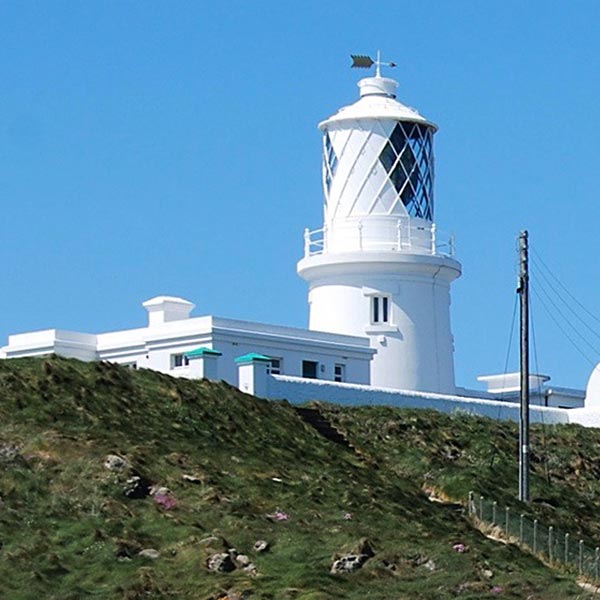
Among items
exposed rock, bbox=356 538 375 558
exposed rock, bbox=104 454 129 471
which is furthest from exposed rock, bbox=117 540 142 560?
exposed rock, bbox=356 538 375 558

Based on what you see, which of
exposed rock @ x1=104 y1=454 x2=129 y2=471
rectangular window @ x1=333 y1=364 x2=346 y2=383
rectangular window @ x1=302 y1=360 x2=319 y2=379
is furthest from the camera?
rectangular window @ x1=333 y1=364 x2=346 y2=383

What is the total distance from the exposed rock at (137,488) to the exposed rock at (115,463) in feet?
1.24

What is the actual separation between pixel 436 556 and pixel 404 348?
2153cm

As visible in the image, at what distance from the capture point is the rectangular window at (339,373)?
52531 mm

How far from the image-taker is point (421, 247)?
55.4 m

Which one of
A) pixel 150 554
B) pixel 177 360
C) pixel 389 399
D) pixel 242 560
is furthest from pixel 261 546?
pixel 177 360

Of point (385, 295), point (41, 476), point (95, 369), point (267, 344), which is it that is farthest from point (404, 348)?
point (41, 476)

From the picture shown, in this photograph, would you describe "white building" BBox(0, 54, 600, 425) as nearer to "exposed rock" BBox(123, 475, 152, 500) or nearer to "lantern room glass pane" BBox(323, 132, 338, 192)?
"lantern room glass pane" BBox(323, 132, 338, 192)

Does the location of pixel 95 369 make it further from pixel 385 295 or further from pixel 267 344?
pixel 385 295

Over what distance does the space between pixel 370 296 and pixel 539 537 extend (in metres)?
17.6

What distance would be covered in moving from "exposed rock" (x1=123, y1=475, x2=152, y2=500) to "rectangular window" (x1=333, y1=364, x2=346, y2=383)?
16.8 m

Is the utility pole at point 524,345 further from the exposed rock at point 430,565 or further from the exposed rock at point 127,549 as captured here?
the exposed rock at point 127,549

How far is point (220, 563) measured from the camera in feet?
106

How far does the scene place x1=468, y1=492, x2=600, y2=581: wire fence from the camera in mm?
36344
